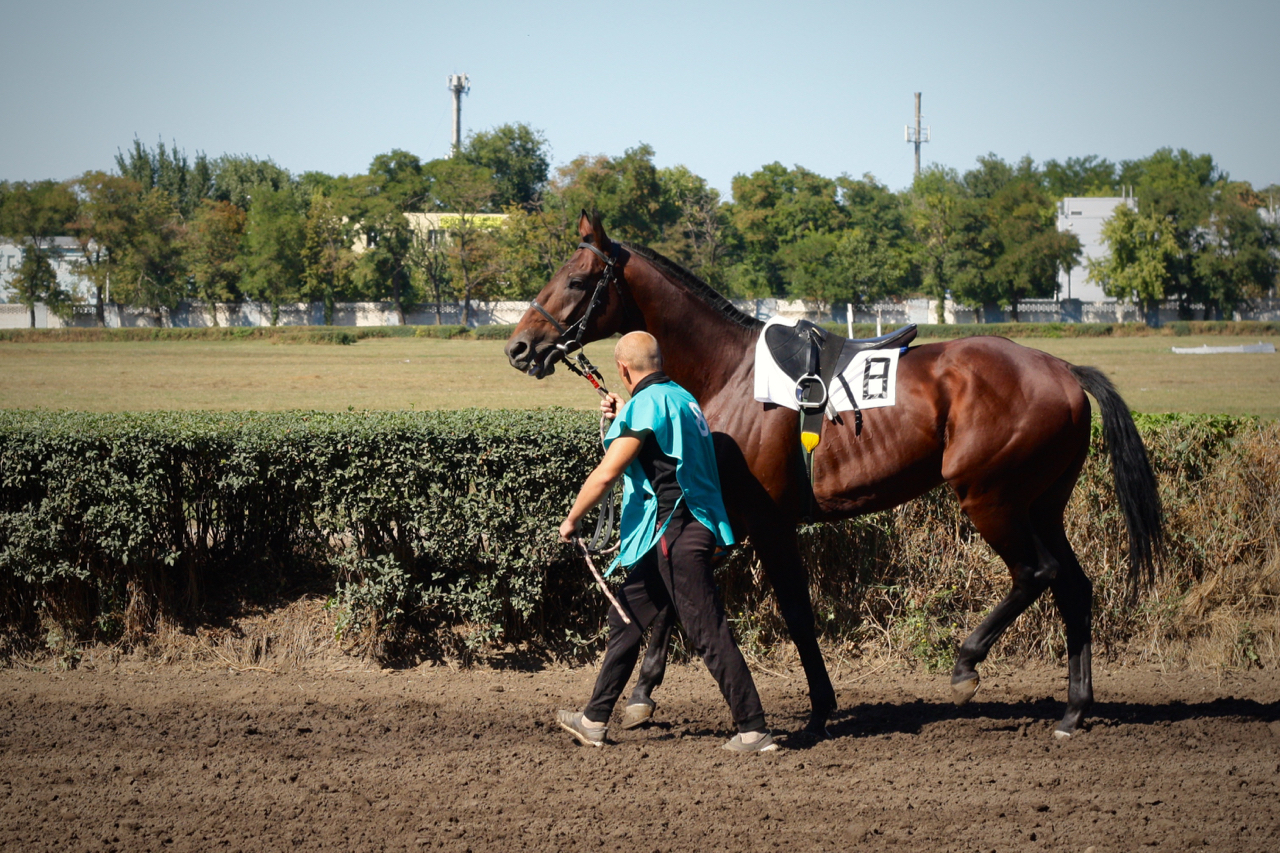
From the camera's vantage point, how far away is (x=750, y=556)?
5.82 metres

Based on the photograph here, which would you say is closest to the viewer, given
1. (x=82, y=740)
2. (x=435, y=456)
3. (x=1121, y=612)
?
(x=82, y=740)

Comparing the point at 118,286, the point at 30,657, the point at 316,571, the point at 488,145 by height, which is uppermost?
the point at 488,145

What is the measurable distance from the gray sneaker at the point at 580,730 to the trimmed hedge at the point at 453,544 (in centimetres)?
117

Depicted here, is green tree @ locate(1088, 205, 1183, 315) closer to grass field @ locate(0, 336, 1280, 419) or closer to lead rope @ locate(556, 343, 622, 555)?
grass field @ locate(0, 336, 1280, 419)

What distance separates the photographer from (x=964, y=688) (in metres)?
4.66

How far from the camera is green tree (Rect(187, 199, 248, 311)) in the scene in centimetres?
6009

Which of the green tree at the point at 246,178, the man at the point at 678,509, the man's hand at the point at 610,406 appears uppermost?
the green tree at the point at 246,178

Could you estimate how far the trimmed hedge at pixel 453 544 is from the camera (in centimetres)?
555

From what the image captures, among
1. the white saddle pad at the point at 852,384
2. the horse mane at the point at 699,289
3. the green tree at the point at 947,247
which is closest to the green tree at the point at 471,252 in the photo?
the green tree at the point at 947,247

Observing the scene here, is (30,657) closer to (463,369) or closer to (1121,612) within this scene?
(1121,612)

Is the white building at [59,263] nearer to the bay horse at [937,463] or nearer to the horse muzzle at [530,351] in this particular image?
the horse muzzle at [530,351]

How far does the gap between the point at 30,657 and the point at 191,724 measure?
1.77 metres

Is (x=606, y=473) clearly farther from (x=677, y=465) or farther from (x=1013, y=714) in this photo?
(x=1013, y=714)

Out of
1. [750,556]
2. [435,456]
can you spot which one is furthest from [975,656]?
[435,456]
